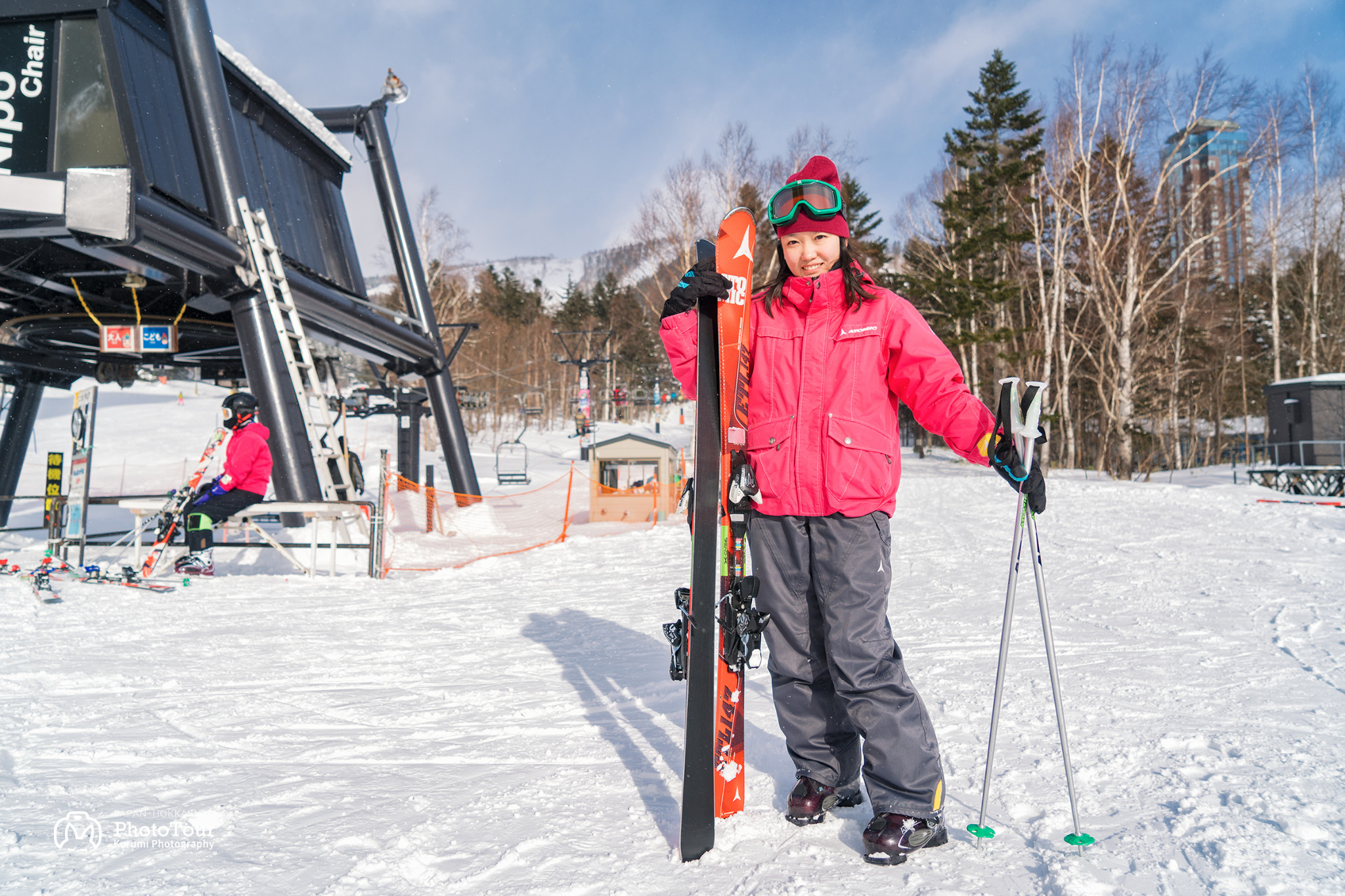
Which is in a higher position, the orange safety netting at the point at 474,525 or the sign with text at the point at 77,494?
the sign with text at the point at 77,494

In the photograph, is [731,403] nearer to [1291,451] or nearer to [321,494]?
[321,494]

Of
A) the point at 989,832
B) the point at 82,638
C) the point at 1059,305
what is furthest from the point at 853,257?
the point at 1059,305

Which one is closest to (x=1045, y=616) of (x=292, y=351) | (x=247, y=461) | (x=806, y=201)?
(x=806, y=201)

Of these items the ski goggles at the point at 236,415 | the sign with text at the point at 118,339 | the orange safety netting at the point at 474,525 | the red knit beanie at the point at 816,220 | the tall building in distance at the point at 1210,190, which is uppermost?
the tall building in distance at the point at 1210,190

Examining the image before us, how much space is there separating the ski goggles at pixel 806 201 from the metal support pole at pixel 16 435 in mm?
12715

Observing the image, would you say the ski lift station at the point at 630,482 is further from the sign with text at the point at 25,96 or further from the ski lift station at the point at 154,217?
the sign with text at the point at 25,96

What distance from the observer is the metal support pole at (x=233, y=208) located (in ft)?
24.0

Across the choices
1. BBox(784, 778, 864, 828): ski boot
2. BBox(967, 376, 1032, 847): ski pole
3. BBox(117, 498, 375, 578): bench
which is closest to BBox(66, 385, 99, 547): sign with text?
BBox(117, 498, 375, 578): bench

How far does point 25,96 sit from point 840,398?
27.8 ft

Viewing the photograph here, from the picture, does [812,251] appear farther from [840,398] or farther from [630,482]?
[630,482]

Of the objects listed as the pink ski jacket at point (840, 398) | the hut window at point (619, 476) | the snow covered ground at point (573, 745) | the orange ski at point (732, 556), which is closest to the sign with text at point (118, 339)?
the snow covered ground at point (573, 745)

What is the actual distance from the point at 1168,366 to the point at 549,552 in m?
29.4

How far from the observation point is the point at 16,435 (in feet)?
35.0

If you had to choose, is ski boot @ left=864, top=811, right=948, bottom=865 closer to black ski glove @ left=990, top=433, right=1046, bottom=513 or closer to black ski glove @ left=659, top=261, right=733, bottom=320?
black ski glove @ left=990, top=433, right=1046, bottom=513
